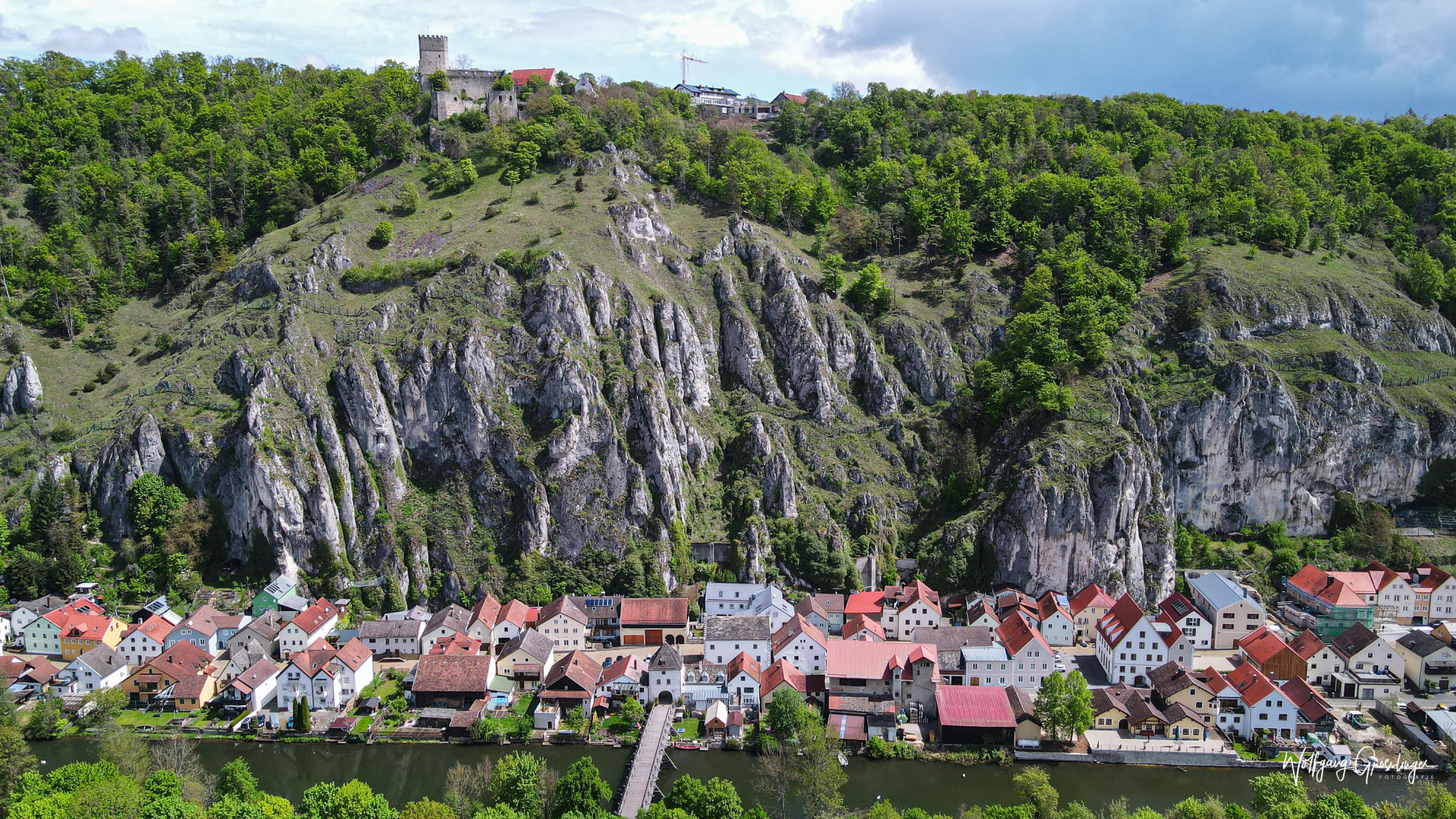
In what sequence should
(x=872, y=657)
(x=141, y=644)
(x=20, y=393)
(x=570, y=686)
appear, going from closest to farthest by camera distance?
(x=570, y=686) → (x=872, y=657) → (x=141, y=644) → (x=20, y=393)

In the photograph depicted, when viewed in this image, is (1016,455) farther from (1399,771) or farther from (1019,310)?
(1399,771)

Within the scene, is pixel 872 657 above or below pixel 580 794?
above

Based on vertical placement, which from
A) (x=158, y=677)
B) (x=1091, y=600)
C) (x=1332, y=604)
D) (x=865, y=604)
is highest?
(x=1332, y=604)

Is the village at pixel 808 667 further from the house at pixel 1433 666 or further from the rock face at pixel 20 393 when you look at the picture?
the rock face at pixel 20 393

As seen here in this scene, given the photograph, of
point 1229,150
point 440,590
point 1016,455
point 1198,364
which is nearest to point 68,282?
point 440,590

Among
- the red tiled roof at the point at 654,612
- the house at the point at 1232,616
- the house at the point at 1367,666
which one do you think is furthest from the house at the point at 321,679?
the house at the point at 1367,666

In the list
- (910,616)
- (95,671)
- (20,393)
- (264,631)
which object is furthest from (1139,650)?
(20,393)

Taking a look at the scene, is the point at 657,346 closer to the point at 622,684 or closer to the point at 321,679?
the point at 622,684
